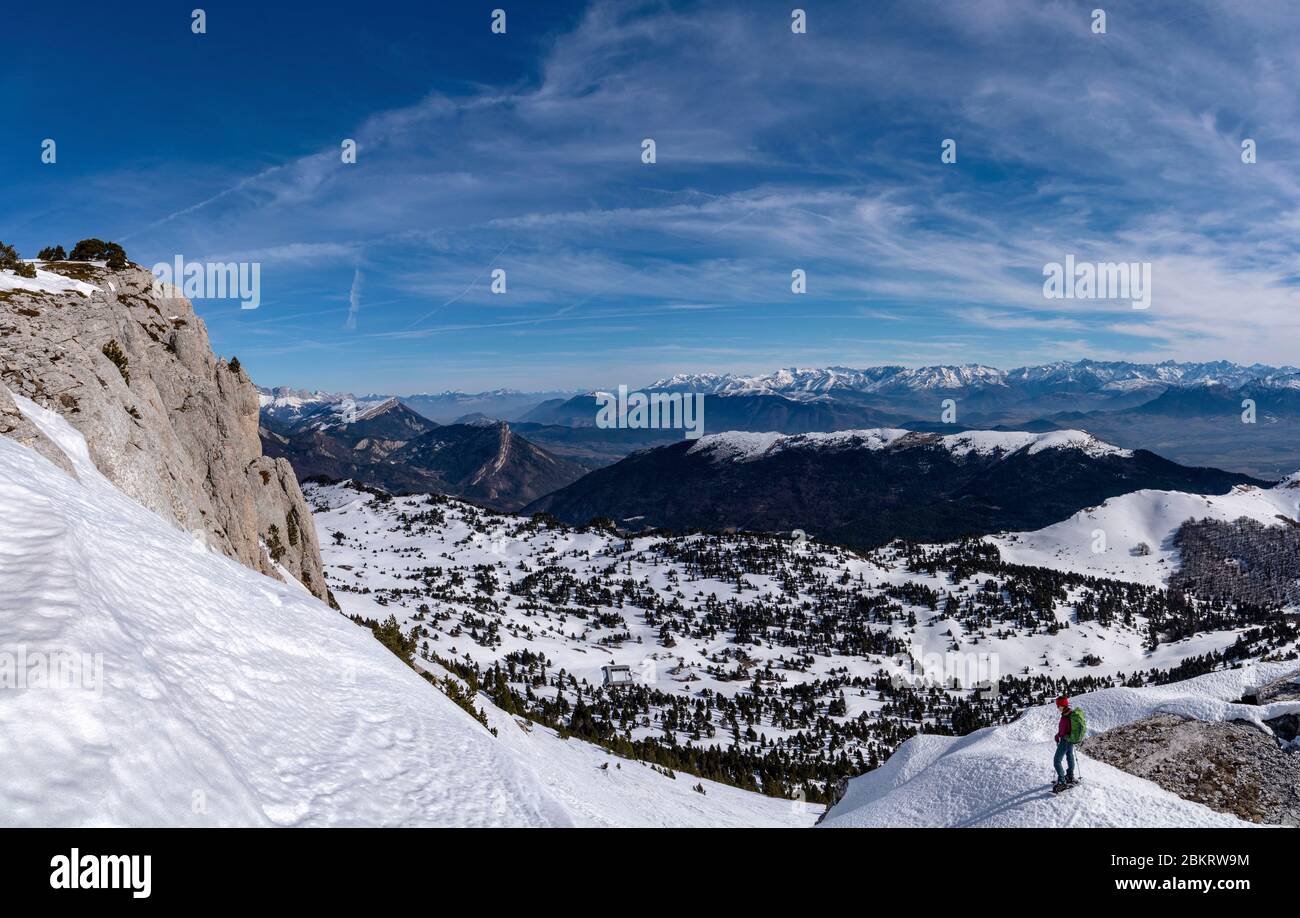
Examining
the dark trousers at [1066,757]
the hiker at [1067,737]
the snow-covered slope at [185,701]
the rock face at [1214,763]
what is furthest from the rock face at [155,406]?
the rock face at [1214,763]

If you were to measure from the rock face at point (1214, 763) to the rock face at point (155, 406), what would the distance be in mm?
38254

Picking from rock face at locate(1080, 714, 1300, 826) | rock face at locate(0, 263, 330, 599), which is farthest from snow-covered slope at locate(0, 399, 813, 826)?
rock face at locate(1080, 714, 1300, 826)

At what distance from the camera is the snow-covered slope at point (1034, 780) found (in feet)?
54.1

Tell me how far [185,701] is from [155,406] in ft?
114

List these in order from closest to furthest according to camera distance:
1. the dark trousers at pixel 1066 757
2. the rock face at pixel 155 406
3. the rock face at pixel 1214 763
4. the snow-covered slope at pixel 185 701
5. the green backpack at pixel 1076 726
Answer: the snow-covered slope at pixel 185 701 < the green backpack at pixel 1076 726 < the dark trousers at pixel 1066 757 < the rock face at pixel 1214 763 < the rock face at pixel 155 406

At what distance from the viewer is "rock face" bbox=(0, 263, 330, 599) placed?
86.7ft

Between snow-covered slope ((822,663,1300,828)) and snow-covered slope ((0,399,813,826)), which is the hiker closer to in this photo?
snow-covered slope ((822,663,1300,828))

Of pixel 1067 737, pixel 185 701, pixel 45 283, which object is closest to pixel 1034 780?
pixel 1067 737

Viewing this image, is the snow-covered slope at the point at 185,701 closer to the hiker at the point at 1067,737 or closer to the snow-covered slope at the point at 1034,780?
the snow-covered slope at the point at 1034,780

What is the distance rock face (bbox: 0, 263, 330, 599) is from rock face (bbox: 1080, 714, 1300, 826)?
38.3 metres

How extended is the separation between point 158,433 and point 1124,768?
156ft
